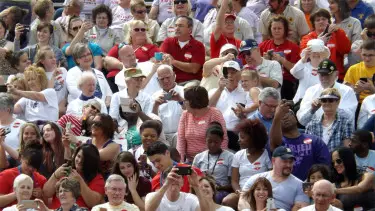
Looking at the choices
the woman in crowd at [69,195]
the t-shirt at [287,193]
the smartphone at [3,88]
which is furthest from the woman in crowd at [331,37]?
the woman in crowd at [69,195]

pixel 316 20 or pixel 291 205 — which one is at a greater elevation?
pixel 316 20

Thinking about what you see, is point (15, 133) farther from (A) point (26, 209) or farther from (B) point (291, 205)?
(B) point (291, 205)

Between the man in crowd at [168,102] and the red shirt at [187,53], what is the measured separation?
1.45 m

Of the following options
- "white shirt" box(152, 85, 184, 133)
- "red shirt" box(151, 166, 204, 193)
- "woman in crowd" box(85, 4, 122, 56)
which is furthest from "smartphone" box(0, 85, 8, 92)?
"red shirt" box(151, 166, 204, 193)

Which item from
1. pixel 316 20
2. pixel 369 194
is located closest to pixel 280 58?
pixel 316 20

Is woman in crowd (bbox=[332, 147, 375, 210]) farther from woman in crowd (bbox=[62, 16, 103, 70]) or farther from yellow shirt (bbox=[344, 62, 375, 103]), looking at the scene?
woman in crowd (bbox=[62, 16, 103, 70])

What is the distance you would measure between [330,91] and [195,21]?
13.4 ft

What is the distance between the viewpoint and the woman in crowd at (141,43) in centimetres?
2009

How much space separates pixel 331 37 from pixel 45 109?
4043mm

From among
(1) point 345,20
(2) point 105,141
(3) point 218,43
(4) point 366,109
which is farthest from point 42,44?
(4) point 366,109

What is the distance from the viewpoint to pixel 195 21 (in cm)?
2062

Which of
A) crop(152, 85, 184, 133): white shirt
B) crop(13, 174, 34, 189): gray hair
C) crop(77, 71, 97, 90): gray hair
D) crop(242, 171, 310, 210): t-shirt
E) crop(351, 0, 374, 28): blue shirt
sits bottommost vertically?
crop(242, 171, 310, 210): t-shirt

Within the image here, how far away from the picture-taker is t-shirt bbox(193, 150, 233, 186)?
661 inches

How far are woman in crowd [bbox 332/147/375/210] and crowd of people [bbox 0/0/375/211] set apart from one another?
2cm
